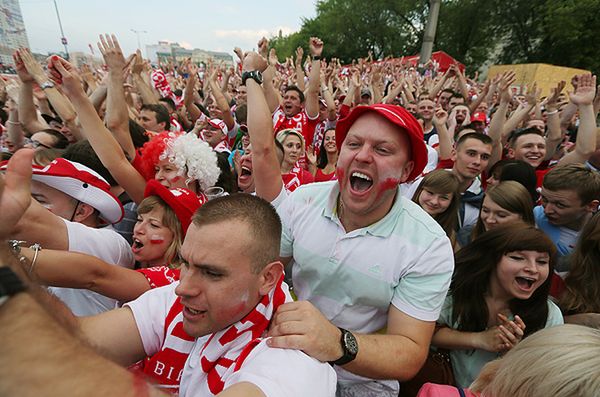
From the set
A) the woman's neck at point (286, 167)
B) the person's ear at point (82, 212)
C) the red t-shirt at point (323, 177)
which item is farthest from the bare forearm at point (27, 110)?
the red t-shirt at point (323, 177)

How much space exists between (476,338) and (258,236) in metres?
1.50

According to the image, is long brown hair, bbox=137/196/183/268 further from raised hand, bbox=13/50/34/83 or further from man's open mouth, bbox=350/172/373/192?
raised hand, bbox=13/50/34/83

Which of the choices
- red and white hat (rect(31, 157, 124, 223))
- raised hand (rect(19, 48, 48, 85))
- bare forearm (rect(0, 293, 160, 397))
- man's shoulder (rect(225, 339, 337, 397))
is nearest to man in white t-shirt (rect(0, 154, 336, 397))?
man's shoulder (rect(225, 339, 337, 397))

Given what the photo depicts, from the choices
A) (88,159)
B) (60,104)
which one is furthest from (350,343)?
(60,104)

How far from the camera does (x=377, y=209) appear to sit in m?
1.77

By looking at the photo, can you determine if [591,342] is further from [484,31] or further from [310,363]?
[484,31]

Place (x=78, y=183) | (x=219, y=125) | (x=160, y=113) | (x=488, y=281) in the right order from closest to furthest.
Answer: (x=78, y=183), (x=488, y=281), (x=160, y=113), (x=219, y=125)

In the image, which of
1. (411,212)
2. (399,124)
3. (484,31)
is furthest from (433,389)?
(484,31)

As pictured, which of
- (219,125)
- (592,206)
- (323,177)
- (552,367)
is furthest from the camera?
(219,125)

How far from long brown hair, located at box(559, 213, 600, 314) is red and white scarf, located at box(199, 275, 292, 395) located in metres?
2.28

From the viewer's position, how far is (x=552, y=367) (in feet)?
4.10

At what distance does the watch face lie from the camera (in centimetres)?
132

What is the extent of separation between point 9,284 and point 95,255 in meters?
1.37

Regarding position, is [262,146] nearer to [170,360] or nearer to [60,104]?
[170,360]
